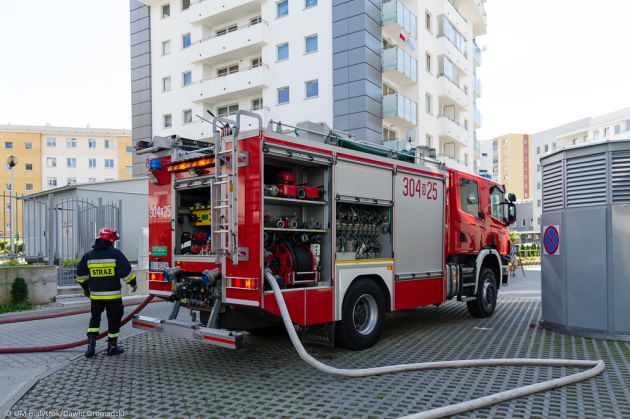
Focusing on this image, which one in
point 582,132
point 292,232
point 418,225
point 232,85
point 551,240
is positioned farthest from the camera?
point 582,132

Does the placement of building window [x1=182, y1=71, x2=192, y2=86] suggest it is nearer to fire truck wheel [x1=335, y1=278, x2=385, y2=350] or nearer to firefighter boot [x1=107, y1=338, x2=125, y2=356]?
firefighter boot [x1=107, y1=338, x2=125, y2=356]

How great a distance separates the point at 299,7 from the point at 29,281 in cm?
2059

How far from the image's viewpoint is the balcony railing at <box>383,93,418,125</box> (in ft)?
83.4

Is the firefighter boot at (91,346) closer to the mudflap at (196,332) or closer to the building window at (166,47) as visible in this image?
the mudflap at (196,332)

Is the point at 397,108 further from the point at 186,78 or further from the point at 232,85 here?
the point at 186,78

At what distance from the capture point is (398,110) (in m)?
25.5

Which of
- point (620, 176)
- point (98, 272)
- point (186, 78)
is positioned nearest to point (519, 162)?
point (186, 78)

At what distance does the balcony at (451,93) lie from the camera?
30.9 m

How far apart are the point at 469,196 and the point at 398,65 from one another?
17.5m

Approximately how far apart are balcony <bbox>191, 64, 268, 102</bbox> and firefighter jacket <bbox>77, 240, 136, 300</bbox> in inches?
860

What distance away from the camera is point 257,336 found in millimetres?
7855

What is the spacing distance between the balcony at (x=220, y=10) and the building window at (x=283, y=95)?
5200 millimetres

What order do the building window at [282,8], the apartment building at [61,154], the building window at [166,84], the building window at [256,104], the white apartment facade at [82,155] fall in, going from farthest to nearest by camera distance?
the white apartment facade at [82,155]
the apartment building at [61,154]
the building window at [166,84]
the building window at [256,104]
the building window at [282,8]

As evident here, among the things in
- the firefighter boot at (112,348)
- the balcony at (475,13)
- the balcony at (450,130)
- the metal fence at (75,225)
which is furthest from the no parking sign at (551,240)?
the balcony at (475,13)
